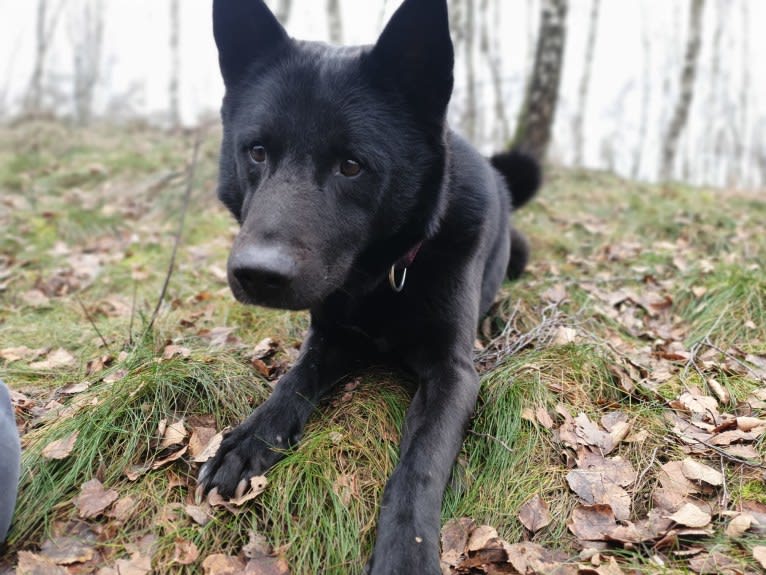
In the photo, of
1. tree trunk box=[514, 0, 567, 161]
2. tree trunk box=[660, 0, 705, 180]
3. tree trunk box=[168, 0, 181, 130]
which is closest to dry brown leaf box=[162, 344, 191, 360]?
tree trunk box=[514, 0, 567, 161]

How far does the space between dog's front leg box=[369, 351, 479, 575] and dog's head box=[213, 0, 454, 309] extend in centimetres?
50

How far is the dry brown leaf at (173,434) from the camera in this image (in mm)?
2047

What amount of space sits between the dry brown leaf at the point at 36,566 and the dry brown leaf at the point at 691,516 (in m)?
1.75

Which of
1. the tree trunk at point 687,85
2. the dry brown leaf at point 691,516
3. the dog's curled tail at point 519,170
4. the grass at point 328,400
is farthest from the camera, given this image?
the tree trunk at point 687,85

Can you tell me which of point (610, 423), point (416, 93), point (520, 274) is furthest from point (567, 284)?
point (416, 93)

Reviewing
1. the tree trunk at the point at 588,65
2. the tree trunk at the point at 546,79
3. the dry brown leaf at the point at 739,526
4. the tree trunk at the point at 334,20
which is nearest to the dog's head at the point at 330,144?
the dry brown leaf at the point at 739,526

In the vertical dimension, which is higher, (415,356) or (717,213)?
(415,356)

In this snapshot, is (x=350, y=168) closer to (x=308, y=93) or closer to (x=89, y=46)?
(x=308, y=93)

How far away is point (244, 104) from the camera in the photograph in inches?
88.4

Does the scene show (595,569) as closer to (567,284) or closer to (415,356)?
(415,356)

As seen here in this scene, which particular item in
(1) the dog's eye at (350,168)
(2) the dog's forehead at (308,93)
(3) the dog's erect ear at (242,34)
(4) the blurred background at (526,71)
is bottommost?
(4) the blurred background at (526,71)

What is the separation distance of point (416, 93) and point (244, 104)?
664 millimetres

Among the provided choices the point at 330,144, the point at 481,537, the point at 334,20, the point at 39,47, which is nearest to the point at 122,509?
the point at 481,537

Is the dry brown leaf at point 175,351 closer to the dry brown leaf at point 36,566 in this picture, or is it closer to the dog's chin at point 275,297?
the dog's chin at point 275,297
